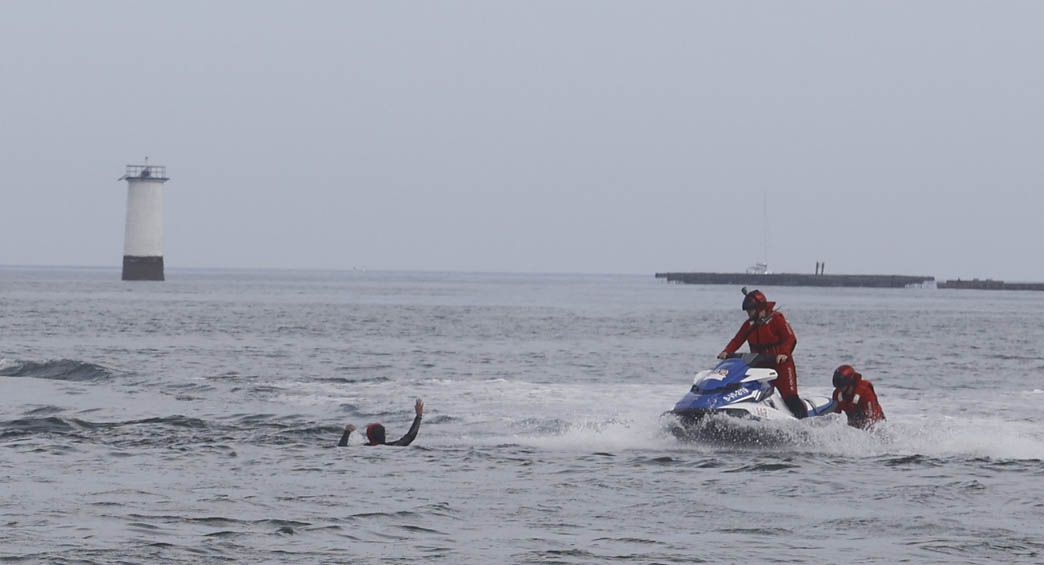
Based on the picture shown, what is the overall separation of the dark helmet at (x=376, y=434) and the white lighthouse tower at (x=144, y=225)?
109 m

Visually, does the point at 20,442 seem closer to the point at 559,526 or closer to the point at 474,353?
the point at 559,526

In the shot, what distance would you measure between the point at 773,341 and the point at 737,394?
0.91m

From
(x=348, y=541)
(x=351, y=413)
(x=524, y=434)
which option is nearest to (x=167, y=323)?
(x=351, y=413)

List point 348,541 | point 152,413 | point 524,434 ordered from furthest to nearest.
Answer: point 152,413, point 524,434, point 348,541

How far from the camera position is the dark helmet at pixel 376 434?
20.4 metres

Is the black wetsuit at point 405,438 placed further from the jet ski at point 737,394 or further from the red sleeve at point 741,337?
the red sleeve at point 741,337

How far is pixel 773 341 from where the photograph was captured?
19.2 m

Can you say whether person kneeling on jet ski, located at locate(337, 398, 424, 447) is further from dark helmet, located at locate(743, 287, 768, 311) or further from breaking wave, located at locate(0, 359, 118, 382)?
breaking wave, located at locate(0, 359, 118, 382)

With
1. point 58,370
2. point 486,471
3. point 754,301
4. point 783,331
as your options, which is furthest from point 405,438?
point 58,370

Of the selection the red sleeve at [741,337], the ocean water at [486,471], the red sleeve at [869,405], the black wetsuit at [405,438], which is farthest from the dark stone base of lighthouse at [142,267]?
the red sleeve at [869,405]

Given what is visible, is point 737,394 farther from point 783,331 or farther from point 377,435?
point 377,435

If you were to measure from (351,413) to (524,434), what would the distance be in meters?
4.89

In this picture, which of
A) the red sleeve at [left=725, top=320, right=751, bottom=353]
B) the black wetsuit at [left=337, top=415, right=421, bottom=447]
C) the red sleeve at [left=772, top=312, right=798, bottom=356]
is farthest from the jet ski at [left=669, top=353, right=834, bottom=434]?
the black wetsuit at [left=337, top=415, right=421, bottom=447]

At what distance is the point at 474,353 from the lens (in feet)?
153
